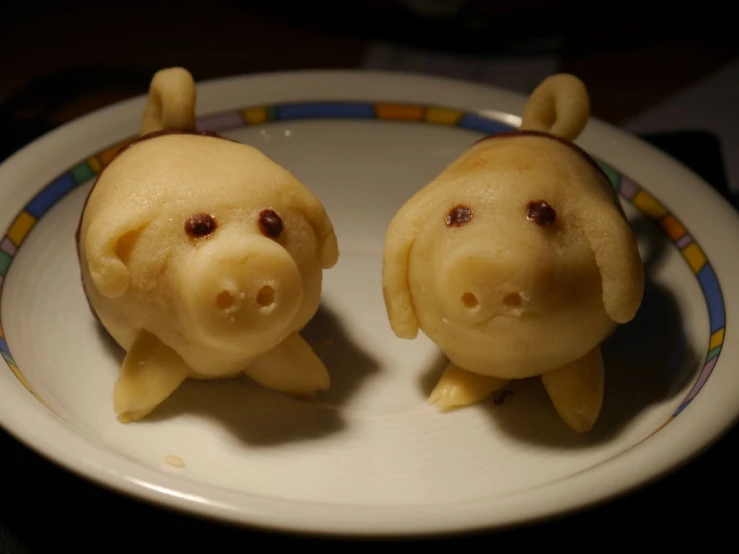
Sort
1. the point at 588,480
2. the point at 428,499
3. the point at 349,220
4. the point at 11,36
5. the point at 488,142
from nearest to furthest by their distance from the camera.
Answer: the point at 588,480
the point at 428,499
the point at 488,142
the point at 349,220
the point at 11,36

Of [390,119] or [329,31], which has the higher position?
[390,119]

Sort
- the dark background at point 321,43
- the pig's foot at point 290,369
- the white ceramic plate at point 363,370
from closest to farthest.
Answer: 1. the white ceramic plate at point 363,370
2. the pig's foot at point 290,369
3. the dark background at point 321,43

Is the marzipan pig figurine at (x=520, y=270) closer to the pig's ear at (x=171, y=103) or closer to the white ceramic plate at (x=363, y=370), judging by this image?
the white ceramic plate at (x=363, y=370)

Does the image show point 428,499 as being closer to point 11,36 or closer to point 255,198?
point 255,198

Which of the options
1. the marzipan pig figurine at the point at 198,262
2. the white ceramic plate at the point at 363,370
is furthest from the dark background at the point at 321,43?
the marzipan pig figurine at the point at 198,262

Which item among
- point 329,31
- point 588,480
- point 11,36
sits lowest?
point 11,36

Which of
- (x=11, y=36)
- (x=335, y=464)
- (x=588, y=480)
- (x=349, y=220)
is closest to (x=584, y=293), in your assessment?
(x=588, y=480)

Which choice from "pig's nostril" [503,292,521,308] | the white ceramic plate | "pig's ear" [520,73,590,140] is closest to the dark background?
the white ceramic plate

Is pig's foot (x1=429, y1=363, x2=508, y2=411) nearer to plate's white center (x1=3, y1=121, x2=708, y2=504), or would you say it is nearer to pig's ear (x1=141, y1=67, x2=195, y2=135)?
plate's white center (x1=3, y1=121, x2=708, y2=504)
